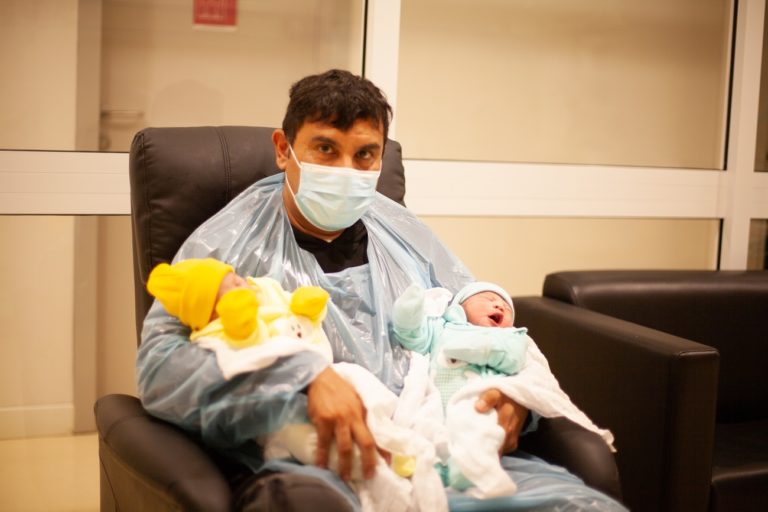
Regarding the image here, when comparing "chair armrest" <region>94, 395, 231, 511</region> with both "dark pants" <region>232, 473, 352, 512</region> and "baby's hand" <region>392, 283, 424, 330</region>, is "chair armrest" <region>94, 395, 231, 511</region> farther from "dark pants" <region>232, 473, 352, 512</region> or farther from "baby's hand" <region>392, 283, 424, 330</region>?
"baby's hand" <region>392, 283, 424, 330</region>

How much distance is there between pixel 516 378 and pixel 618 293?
91cm

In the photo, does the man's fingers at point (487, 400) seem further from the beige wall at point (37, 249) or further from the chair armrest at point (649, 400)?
the beige wall at point (37, 249)

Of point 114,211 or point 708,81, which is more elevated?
point 708,81

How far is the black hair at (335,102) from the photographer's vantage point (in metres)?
1.59

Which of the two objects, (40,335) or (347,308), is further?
(40,335)

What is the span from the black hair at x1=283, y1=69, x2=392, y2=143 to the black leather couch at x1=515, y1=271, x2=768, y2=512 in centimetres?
84

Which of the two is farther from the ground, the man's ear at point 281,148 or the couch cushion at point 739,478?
the man's ear at point 281,148

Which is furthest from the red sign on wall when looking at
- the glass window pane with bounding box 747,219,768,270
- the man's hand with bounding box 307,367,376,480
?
the glass window pane with bounding box 747,219,768,270

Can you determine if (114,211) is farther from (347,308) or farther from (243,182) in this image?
(347,308)

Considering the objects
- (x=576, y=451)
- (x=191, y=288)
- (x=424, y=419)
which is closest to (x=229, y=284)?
(x=191, y=288)

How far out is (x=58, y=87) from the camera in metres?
2.22

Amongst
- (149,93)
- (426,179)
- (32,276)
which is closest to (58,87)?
(149,93)

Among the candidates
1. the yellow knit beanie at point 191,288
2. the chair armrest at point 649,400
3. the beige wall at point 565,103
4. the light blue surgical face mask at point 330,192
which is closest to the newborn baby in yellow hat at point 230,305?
the yellow knit beanie at point 191,288

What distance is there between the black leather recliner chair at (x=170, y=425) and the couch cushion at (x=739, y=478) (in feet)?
1.81
